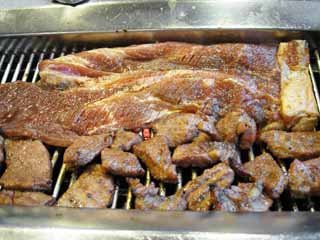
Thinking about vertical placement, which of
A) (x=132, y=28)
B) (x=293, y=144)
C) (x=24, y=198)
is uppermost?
(x=132, y=28)

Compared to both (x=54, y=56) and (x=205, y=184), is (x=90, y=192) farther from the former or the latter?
(x=54, y=56)

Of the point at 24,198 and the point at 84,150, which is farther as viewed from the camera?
the point at 84,150

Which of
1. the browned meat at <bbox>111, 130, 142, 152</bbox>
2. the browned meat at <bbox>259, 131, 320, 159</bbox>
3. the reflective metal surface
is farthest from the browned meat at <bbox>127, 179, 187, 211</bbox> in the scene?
the reflective metal surface

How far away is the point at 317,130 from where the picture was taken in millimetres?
3354

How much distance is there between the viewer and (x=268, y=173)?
2.97 m

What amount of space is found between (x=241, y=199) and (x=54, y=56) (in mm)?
2186

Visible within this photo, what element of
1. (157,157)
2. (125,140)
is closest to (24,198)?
(125,140)

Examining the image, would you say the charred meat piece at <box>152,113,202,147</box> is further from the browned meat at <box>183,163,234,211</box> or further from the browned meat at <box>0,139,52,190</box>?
the browned meat at <box>0,139,52,190</box>

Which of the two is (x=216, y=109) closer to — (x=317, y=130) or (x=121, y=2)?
(x=317, y=130)

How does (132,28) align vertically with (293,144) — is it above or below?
above

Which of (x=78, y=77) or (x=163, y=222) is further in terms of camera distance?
(x=78, y=77)

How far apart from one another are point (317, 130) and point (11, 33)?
2.63 m

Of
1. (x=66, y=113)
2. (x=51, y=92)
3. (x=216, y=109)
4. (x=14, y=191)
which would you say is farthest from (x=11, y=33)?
(x=216, y=109)

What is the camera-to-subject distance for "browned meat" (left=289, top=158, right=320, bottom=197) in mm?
2891
